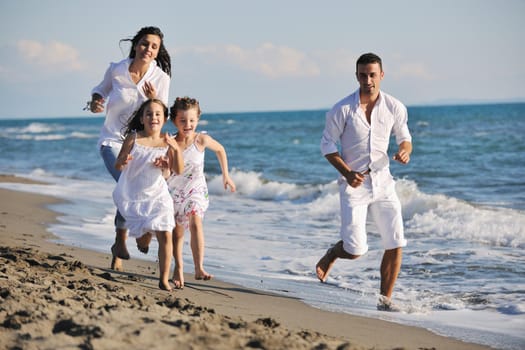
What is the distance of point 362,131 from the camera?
559cm

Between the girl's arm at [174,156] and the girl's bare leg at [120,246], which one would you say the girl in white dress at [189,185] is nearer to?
the girl's arm at [174,156]

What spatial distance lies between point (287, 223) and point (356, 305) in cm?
528

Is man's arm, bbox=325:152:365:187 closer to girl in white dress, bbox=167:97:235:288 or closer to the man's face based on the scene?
the man's face

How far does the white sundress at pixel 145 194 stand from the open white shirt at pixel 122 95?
1.71ft

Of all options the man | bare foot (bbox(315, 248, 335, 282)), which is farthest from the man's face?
bare foot (bbox(315, 248, 335, 282))

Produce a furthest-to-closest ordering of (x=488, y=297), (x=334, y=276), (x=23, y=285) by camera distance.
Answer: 1. (x=334, y=276)
2. (x=488, y=297)
3. (x=23, y=285)

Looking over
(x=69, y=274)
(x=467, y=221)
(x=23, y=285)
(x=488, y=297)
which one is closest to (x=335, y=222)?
(x=467, y=221)

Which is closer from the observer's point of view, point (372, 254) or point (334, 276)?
point (334, 276)

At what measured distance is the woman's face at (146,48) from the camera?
5863mm

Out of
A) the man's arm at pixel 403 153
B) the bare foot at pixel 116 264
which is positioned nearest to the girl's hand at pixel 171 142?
the bare foot at pixel 116 264

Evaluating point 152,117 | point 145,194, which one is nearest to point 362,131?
point 152,117

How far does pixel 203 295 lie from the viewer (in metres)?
5.65

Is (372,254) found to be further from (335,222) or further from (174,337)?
(174,337)

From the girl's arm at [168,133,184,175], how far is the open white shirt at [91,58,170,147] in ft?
1.86
